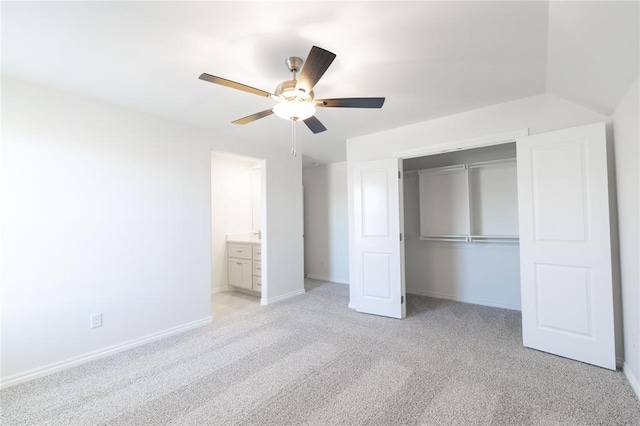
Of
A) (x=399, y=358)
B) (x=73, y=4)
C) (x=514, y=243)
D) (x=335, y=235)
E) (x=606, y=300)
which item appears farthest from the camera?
(x=335, y=235)

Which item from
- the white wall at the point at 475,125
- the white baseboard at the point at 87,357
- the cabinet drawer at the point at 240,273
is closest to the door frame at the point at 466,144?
the white wall at the point at 475,125

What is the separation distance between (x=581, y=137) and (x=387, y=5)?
82.9 inches

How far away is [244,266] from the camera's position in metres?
4.82

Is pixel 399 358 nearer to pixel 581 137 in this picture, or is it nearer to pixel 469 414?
pixel 469 414

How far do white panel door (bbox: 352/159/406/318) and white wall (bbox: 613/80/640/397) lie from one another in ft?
6.33

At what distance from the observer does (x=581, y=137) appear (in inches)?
95.3

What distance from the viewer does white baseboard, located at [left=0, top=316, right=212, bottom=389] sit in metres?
2.22

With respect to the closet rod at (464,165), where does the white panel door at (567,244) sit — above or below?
below

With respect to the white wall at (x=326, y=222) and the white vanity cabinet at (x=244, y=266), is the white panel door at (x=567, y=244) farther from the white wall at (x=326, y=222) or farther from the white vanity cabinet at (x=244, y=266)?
the white vanity cabinet at (x=244, y=266)

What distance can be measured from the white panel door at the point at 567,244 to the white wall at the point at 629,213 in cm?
9

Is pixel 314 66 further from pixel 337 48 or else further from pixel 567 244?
pixel 567 244

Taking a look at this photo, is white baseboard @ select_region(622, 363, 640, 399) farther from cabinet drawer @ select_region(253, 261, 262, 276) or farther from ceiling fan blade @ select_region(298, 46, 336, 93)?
cabinet drawer @ select_region(253, 261, 262, 276)

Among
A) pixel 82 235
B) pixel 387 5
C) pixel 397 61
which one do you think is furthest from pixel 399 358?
pixel 82 235

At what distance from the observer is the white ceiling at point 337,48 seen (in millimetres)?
1563
